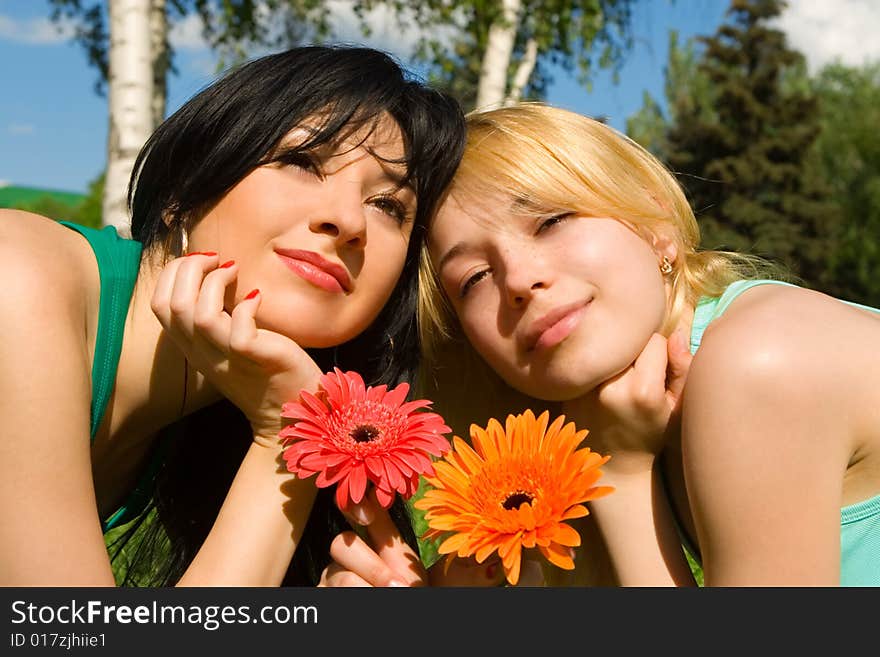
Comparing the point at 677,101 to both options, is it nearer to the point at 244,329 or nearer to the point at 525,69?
the point at 525,69

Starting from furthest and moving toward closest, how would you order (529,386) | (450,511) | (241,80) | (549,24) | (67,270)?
(549,24) → (241,80) → (529,386) → (67,270) → (450,511)

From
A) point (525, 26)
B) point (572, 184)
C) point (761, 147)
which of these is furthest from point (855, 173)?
point (572, 184)

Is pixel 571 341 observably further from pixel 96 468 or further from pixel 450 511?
pixel 96 468

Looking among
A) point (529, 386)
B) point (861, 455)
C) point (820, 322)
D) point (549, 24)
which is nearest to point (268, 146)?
point (529, 386)

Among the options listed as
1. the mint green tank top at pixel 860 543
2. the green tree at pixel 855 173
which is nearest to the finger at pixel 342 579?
the mint green tank top at pixel 860 543

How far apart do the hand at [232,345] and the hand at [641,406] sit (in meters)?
0.72

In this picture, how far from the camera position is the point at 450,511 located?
1794 millimetres

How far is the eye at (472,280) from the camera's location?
235 centimetres

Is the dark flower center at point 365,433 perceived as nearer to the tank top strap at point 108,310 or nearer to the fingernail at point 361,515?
the fingernail at point 361,515

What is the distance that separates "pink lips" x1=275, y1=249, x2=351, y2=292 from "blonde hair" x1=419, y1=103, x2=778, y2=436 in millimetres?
453

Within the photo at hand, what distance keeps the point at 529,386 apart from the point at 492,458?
0.52 meters

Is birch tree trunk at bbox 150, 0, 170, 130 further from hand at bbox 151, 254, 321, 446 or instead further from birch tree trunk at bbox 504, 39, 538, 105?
hand at bbox 151, 254, 321, 446

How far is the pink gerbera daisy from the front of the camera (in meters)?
1.81

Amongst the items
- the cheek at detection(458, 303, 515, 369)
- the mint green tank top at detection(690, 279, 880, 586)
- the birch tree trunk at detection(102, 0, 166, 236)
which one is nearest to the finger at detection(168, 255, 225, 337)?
the cheek at detection(458, 303, 515, 369)
